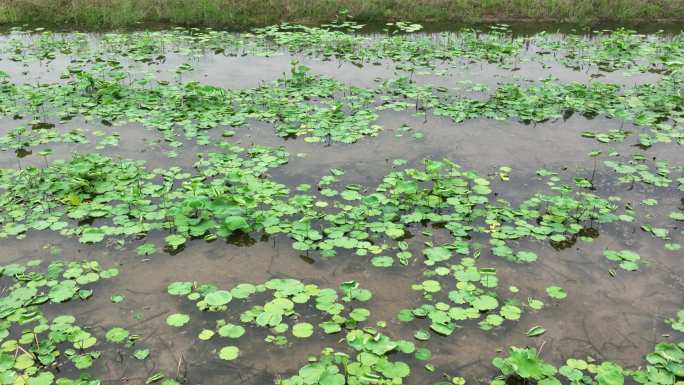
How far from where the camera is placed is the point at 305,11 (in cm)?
1445

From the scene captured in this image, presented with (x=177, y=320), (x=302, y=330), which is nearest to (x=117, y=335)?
(x=177, y=320)

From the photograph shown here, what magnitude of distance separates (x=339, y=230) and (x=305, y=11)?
35.9 ft

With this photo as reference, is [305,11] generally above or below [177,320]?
above

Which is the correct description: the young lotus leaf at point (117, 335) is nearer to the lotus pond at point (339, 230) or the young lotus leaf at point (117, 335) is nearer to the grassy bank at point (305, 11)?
the lotus pond at point (339, 230)

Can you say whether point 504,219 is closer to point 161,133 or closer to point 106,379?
point 106,379

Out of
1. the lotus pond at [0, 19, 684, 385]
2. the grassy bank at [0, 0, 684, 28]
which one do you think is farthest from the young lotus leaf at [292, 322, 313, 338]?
the grassy bank at [0, 0, 684, 28]

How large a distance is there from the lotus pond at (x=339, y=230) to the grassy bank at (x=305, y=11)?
5.02m

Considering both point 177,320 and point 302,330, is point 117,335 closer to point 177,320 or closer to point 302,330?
point 177,320

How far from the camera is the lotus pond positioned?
3.65 meters

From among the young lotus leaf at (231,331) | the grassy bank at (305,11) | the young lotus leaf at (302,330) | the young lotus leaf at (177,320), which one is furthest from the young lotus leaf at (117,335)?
the grassy bank at (305,11)

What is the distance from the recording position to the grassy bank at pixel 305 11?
45.3 feet

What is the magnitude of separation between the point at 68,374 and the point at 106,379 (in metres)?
0.27

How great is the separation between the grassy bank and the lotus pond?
16.5 feet

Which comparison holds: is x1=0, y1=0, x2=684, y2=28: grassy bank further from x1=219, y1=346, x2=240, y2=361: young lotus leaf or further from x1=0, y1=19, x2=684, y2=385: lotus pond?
x1=219, y1=346, x2=240, y2=361: young lotus leaf
